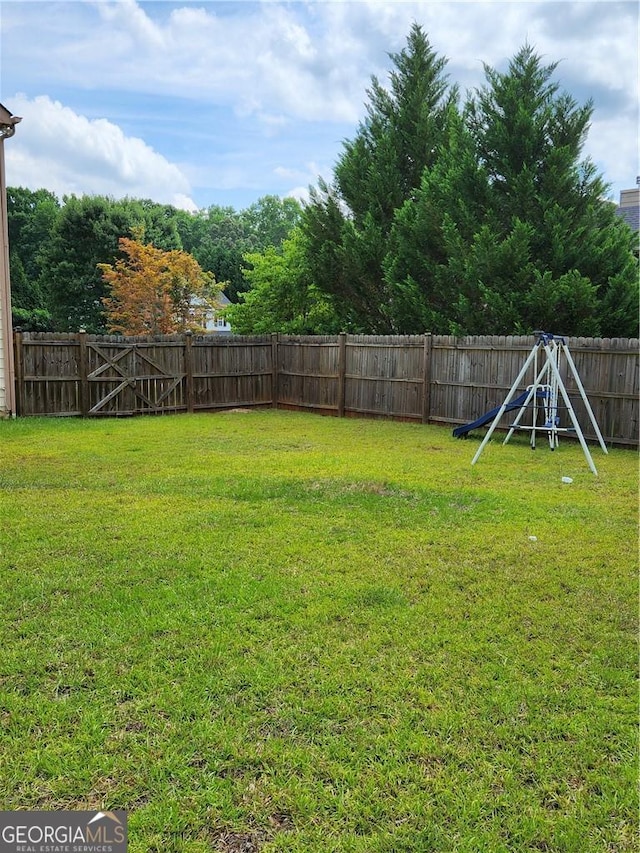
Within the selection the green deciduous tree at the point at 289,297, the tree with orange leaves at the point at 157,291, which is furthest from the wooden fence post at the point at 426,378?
the tree with orange leaves at the point at 157,291

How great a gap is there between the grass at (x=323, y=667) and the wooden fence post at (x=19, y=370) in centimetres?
607

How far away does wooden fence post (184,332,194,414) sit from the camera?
12.6m

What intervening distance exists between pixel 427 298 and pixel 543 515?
1024 cm

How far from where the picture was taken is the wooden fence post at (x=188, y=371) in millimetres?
12633

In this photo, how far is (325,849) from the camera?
5.73ft

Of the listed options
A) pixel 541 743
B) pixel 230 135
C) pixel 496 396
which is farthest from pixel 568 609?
pixel 230 135

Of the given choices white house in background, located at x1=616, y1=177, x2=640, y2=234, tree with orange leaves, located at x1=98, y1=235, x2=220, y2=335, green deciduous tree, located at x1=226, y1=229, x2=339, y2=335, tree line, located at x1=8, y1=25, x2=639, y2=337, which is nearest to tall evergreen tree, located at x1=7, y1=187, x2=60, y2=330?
tree with orange leaves, located at x1=98, y1=235, x2=220, y2=335

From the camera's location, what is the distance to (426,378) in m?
11.2

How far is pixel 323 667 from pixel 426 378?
8.96m

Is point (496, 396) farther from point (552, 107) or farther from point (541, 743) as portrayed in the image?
point (541, 743)

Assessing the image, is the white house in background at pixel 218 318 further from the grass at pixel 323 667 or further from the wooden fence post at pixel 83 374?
the grass at pixel 323 667

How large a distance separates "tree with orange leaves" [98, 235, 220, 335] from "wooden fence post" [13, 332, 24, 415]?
11998 millimetres

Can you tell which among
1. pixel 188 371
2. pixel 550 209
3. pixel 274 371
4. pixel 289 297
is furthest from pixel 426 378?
pixel 289 297

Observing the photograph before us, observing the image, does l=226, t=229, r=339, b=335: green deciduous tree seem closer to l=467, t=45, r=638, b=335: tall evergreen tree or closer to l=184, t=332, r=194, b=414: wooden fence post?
l=184, t=332, r=194, b=414: wooden fence post
